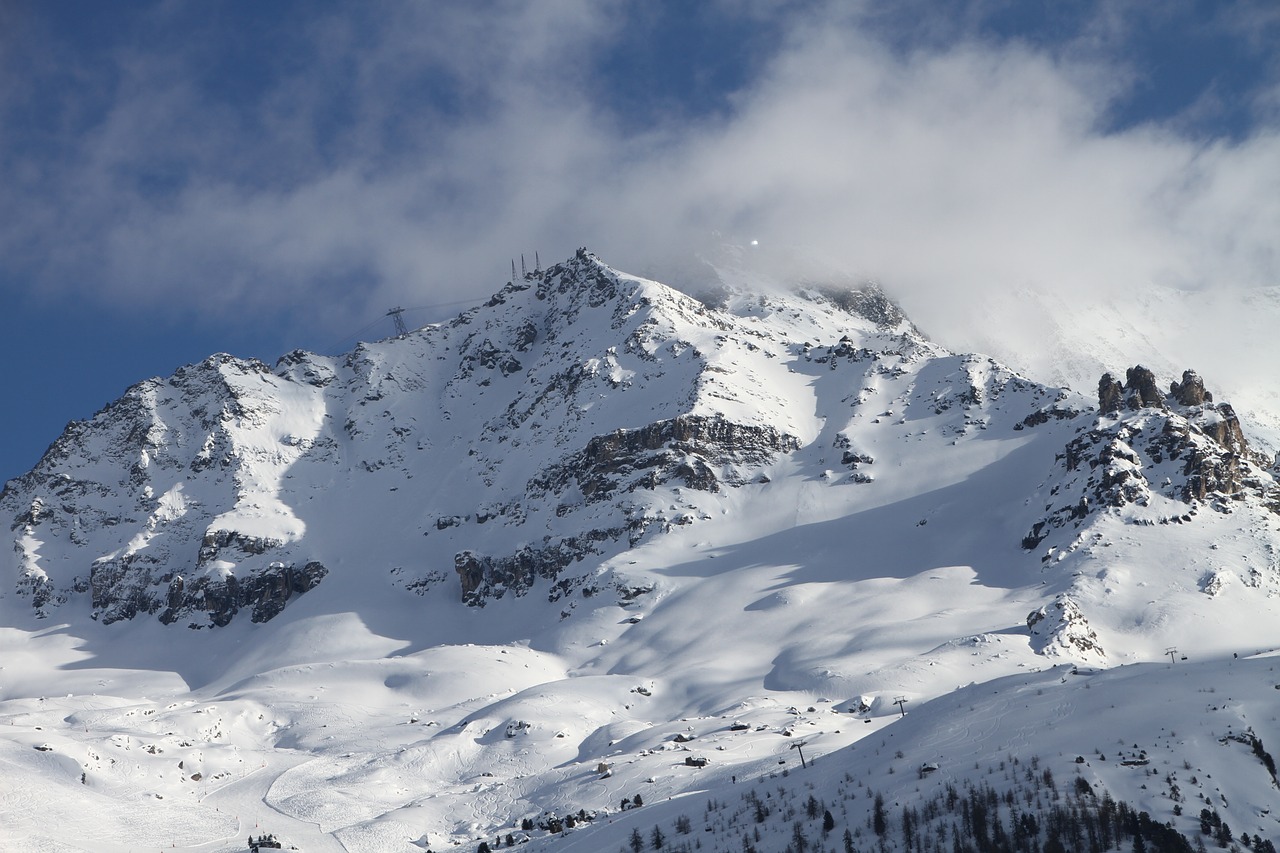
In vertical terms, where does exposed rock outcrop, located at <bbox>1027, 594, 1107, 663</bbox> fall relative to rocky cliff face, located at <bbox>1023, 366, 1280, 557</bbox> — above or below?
below

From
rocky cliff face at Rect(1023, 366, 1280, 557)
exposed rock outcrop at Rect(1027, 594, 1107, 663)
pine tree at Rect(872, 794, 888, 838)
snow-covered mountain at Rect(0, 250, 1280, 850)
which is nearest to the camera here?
pine tree at Rect(872, 794, 888, 838)

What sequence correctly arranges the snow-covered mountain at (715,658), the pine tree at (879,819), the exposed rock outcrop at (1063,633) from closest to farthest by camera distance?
the pine tree at (879,819) → the snow-covered mountain at (715,658) → the exposed rock outcrop at (1063,633)

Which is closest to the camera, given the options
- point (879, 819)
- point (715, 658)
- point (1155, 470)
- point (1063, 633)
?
point (879, 819)

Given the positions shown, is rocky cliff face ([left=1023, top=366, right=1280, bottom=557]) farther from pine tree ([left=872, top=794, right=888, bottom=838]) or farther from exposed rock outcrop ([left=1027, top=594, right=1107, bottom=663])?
pine tree ([left=872, top=794, right=888, bottom=838])

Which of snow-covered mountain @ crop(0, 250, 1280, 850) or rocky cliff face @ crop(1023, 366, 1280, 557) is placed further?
rocky cliff face @ crop(1023, 366, 1280, 557)

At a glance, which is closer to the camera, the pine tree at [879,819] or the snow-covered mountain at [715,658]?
the pine tree at [879,819]

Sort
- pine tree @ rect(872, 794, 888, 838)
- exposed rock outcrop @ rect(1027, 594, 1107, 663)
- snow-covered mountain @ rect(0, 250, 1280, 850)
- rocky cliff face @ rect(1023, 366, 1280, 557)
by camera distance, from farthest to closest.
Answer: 1. rocky cliff face @ rect(1023, 366, 1280, 557)
2. exposed rock outcrop @ rect(1027, 594, 1107, 663)
3. snow-covered mountain @ rect(0, 250, 1280, 850)
4. pine tree @ rect(872, 794, 888, 838)

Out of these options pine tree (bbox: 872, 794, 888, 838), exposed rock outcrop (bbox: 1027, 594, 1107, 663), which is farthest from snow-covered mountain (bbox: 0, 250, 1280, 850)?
pine tree (bbox: 872, 794, 888, 838)

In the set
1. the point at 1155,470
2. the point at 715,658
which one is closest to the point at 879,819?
the point at 715,658

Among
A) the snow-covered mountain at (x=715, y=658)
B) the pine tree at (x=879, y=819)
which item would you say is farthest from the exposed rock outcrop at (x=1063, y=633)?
the pine tree at (x=879, y=819)

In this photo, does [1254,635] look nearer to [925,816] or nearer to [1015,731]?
[1015,731]

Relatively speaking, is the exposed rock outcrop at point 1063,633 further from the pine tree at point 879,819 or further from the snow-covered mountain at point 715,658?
the pine tree at point 879,819

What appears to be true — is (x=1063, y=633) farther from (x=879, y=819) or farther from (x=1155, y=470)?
(x=879, y=819)

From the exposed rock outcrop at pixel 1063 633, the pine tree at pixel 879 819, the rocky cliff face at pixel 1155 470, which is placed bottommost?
the pine tree at pixel 879 819
